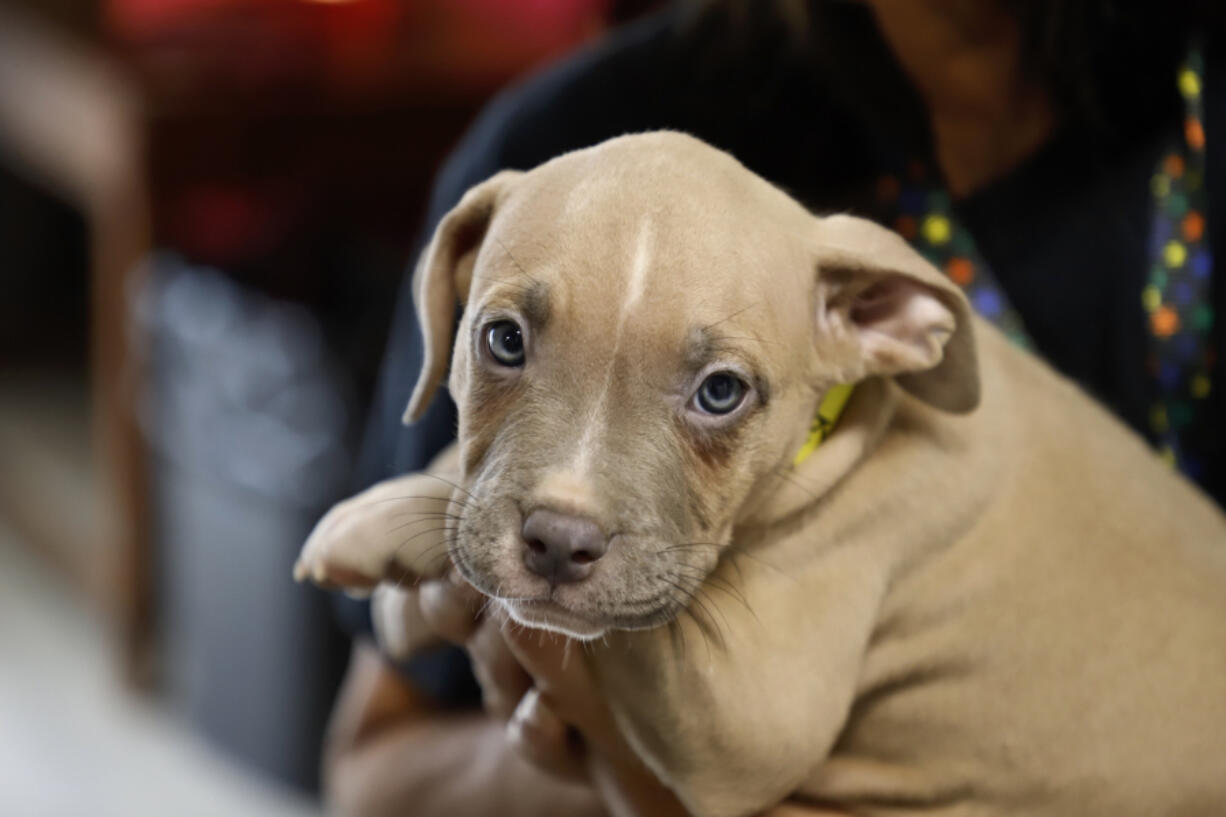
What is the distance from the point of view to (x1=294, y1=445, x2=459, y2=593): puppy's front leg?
1.32 metres

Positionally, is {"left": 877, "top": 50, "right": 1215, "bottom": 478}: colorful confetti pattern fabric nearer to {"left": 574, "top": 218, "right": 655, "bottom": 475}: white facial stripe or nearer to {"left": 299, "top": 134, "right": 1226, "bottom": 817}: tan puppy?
{"left": 299, "top": 134, "right": 1226, "bottom": 817}: tan puppy

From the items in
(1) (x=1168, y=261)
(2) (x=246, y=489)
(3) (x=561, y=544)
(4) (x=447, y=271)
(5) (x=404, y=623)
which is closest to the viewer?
(3) (x=561, y=544)

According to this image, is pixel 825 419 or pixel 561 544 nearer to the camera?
pixel 561 544

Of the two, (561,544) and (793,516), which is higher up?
(561,544)

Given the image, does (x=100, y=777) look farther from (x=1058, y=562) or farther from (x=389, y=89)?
(x=1058, y=562)

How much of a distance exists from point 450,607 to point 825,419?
17.0 inches

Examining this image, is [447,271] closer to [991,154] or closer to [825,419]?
[825,419]

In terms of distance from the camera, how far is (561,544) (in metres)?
1.08

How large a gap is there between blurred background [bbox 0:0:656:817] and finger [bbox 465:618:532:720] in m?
1.61

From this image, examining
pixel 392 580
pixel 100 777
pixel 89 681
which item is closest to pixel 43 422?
pixel 89 681

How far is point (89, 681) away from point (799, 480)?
2.95m

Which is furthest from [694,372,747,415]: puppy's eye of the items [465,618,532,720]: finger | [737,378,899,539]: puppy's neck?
[465,618,532,720]: finger

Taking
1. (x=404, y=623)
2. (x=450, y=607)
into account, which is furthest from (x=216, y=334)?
(x=450, y=607)

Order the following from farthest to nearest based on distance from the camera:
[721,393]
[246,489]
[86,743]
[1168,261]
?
[86,743]
[246,489]
[1168,261]
[721,393]
